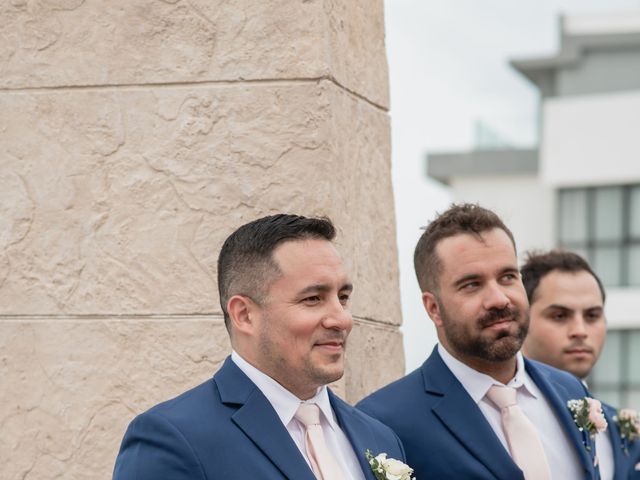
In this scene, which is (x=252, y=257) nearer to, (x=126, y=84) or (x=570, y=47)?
(x=126, y=84)

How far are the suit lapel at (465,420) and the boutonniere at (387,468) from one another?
0.68m

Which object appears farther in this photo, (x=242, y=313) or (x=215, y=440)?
(x=242, y=313)

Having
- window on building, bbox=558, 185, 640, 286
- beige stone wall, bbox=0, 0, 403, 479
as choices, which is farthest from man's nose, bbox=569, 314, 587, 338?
window on building, bbox=558, 185, 640, 286

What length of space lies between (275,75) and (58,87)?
905 mm

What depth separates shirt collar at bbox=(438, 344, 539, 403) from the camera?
588 cm

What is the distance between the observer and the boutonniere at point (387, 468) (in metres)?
4.96

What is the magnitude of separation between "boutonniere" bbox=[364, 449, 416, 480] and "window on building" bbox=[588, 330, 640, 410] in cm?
4605

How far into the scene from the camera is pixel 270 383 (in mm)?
4961

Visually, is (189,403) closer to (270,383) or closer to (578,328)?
(270,383)

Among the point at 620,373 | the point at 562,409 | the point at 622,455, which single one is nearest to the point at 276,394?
the point at 562,409

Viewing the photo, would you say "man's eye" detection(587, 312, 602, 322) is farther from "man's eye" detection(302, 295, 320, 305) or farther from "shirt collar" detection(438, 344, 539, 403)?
"man's eye" detection(302, 295, 320, 305)

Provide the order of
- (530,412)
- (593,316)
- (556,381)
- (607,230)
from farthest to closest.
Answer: (607,230) → (593,316) → (556,381) → (530,412)

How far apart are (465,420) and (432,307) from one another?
477 mm

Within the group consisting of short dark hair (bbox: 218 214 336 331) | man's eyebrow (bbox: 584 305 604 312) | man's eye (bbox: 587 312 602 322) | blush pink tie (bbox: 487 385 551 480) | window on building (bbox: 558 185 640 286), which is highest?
short dark hair (bbox: 218 214 336 331)
